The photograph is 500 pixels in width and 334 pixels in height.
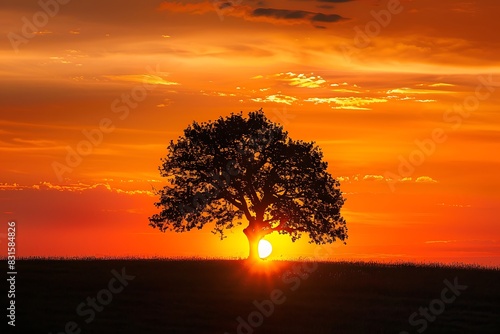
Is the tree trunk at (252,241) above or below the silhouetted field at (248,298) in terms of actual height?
above

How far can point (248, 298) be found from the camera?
48.3m

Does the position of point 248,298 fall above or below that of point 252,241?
below

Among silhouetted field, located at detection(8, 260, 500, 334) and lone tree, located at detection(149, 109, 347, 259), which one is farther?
lone tree, located at detection(149, 109, 347, 259)

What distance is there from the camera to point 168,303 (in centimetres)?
4628

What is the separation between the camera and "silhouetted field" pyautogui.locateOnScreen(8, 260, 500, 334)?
41.6 meters

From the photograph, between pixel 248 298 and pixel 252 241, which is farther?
pixel 252 241

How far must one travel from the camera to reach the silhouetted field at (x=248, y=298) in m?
41.6

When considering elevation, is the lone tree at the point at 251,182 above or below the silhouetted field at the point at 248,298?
above

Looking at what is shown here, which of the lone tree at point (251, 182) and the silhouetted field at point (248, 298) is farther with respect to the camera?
the lone tree at point (251, 182)

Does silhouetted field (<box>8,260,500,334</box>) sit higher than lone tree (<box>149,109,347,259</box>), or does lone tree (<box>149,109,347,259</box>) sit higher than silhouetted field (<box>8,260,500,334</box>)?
lone tree (<box>149,109,347,259</box>)

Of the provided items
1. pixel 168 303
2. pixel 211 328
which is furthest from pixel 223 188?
pixel 211 328

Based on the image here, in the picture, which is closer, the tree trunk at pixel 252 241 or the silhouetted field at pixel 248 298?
the silhouetted field at pixel 248 298

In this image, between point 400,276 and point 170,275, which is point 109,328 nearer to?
point 170,275

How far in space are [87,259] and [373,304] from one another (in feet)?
85.1
